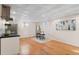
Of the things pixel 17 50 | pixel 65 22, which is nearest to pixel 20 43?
pixel 17 50

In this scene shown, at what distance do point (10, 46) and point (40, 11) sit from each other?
1.07m

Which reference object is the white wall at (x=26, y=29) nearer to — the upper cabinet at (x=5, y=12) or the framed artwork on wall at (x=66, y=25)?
the upper cabinet at (x=5, y=12)

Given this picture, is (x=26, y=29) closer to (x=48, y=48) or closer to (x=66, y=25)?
(x=48, y=48)

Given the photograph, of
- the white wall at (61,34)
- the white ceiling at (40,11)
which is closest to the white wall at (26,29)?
the white ceiling at (40,11)

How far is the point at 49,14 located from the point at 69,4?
489 millimetres

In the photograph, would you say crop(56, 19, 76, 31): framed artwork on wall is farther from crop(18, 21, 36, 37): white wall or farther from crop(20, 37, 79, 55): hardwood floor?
crop(18, 21, 36, 37): white wall

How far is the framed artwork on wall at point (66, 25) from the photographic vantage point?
8.76 ft

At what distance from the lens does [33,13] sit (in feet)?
8.75

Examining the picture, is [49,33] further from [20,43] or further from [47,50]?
[20,43]

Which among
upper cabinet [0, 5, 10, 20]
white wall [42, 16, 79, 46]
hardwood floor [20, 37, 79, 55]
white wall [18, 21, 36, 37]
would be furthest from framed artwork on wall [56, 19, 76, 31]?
upper cabinet [0, 5, 10, 20]

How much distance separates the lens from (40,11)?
2.66 meters

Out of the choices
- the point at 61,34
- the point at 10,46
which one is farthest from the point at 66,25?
the point at 10,46

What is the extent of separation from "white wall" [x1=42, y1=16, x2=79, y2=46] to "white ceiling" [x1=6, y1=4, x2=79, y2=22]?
16 cm

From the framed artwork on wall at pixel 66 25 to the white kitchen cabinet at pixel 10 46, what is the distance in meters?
1.01
